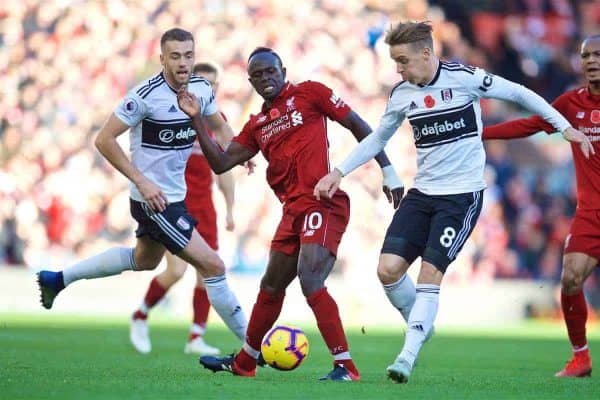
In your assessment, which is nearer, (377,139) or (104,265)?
(377,139)

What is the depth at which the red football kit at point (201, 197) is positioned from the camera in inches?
457

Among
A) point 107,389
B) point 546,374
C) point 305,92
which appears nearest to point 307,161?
point 305,92

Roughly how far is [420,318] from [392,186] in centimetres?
99

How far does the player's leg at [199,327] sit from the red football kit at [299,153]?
3029 millimetres

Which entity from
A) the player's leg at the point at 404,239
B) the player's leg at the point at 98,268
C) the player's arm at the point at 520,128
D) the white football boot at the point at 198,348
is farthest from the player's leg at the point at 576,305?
the white football boot at the point at 198,348

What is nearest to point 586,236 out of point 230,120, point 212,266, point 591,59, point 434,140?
point 591,59

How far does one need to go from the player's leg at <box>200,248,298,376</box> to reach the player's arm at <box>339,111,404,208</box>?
2.47 ft

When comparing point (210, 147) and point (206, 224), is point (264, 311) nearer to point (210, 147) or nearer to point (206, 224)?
point (210, 147)

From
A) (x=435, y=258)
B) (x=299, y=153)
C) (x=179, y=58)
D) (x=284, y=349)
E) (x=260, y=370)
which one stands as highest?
(x=179, y=58)

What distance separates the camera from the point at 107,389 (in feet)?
22.7

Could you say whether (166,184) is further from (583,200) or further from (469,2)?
(469,2)

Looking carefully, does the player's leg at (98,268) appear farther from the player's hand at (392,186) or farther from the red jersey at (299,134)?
the player's hand at (392,186)

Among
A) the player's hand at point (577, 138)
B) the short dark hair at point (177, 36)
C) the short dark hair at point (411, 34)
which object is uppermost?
the short dark hair at point (177, 36)

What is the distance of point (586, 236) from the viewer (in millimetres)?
9141
